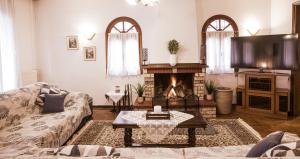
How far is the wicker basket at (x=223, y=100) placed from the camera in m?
5.91

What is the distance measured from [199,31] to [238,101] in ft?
6.20

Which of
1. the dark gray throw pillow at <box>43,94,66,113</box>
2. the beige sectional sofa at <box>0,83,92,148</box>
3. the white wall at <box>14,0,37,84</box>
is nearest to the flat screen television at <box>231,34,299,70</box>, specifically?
the beige sectional sofa at <box>0,83,92,148</box>

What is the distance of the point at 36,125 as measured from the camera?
359cm

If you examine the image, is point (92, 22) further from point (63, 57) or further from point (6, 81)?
point (6, 81)

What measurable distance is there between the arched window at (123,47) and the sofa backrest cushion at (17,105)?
2.27m

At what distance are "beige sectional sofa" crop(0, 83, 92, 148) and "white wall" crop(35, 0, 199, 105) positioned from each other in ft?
6.15

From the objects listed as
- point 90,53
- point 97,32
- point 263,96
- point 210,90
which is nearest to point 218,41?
point 210,90

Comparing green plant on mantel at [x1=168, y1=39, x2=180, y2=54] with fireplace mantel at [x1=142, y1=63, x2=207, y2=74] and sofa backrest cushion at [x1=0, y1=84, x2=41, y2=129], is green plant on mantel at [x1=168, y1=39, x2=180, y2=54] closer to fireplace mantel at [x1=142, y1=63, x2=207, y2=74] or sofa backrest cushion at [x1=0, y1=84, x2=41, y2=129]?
fireplace mantel at [x1=142, y1=63, x2=207, y2=74]

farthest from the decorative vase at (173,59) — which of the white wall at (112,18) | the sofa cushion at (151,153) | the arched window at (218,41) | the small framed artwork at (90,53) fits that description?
the sofa cushion at (151,153)

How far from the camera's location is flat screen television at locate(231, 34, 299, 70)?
5.24 m

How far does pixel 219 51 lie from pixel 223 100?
1.23 metres

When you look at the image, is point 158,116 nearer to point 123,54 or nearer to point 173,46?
point 173,46

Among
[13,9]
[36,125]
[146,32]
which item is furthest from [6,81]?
[146,32]

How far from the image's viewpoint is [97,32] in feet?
21.0
